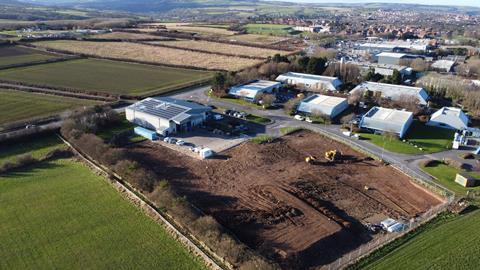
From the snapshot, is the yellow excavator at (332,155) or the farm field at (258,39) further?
the farm field at (258,39)

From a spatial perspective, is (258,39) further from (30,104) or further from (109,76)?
(30,104)

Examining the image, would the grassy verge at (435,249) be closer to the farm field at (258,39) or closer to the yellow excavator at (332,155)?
the yellow excavator at (332,155)

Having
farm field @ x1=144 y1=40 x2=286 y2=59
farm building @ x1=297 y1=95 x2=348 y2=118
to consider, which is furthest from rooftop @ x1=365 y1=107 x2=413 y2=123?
farm field @ x1=144 y1=40 x2=286 y2=59

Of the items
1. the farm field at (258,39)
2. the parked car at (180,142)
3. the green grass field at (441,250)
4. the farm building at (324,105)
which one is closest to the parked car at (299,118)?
the farm building at (324,105)

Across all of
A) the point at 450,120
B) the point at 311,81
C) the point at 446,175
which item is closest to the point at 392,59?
the point at 311,81

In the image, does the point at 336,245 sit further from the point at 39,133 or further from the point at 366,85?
the point at 366,85

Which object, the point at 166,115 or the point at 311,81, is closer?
the point at 166,115

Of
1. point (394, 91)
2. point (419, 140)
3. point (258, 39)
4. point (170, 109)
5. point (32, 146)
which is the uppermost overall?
point (258, 39)
